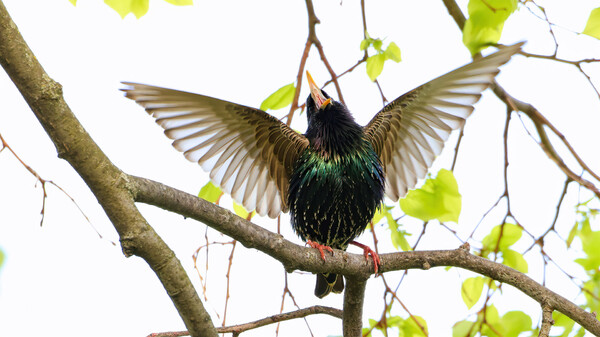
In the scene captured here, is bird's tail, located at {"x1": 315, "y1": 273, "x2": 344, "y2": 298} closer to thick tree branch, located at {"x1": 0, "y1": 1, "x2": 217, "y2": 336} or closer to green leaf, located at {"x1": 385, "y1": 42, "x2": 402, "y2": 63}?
green leaf, located at {"x1": 385, "y1": 42, "x2": 402, "y2": 63}

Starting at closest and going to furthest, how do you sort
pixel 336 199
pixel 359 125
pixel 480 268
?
pixel 480 268, pixel 336 199, pixel 359 125

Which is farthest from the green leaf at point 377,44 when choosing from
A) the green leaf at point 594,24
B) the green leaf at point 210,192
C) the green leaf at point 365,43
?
the green leaf at point 210,192

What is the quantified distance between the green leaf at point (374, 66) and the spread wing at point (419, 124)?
0.40 metres

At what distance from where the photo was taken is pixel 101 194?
1736mm

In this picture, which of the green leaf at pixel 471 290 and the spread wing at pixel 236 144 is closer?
the green leaf at pixel 471 290

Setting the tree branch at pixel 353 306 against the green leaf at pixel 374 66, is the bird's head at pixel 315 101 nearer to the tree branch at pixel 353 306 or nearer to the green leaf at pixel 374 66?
the green leaf at pixel 374 66

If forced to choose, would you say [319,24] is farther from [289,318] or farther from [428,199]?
[289,318]

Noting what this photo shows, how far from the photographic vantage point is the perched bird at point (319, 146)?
3.00 m

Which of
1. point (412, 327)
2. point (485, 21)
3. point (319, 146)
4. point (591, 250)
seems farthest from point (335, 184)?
point (591, 250)

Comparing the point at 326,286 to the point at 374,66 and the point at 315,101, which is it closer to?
the point at 315,101

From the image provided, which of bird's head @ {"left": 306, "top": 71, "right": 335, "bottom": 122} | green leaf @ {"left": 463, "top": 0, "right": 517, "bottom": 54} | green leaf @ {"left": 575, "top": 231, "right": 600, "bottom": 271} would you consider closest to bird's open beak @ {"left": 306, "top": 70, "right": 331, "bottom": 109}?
bird's head @ {"left": 306, "top": 71, "right": 335, "bottom": 122}

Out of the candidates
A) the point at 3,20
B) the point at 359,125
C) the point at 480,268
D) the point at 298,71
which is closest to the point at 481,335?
the point at 480,268

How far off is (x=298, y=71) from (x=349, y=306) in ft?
3.63

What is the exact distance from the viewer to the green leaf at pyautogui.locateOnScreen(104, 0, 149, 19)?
240 centimetres
